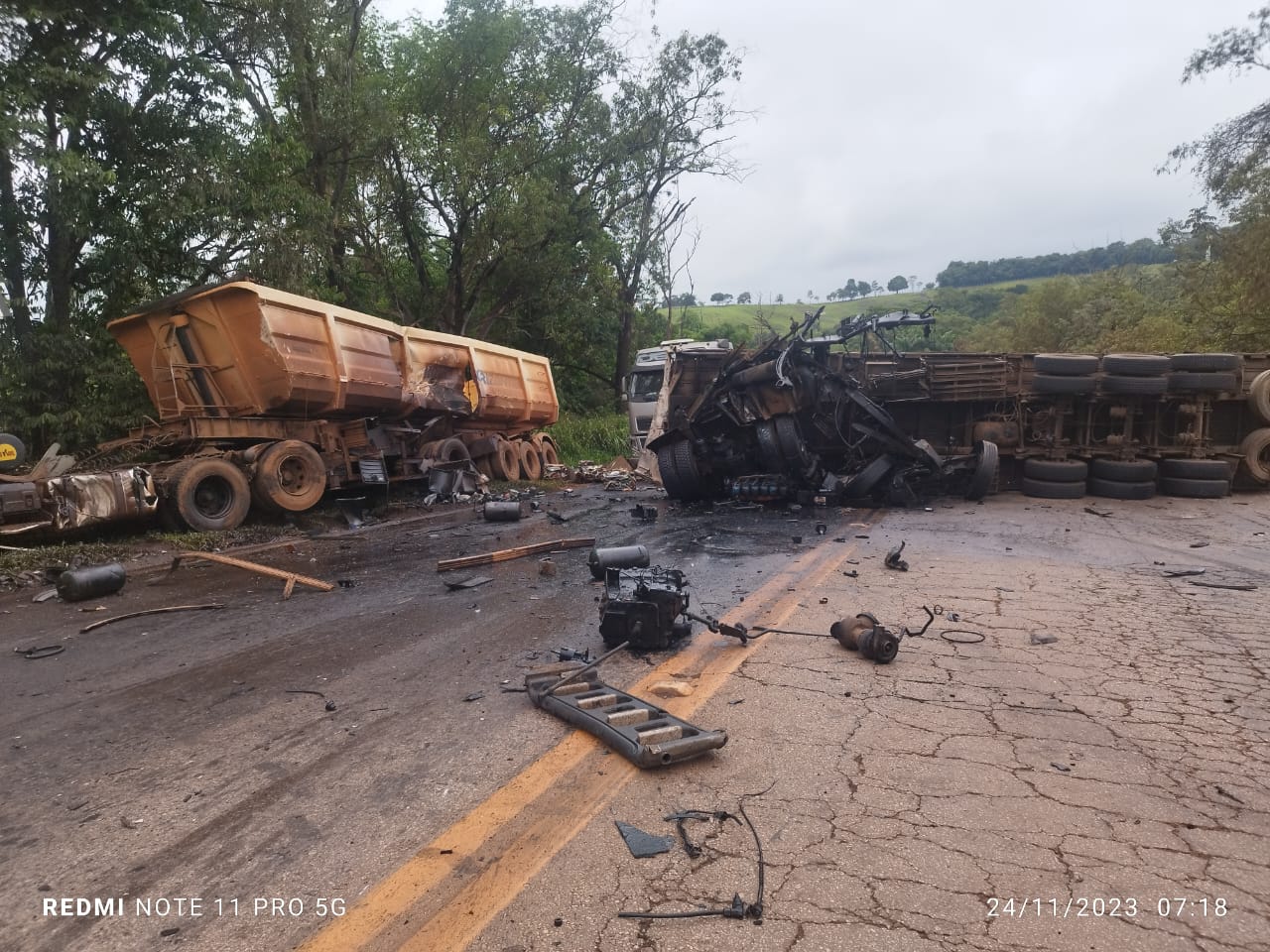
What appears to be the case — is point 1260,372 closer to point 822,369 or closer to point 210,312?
point 822,369

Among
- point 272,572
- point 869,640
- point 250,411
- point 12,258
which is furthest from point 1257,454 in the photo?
point 12,258

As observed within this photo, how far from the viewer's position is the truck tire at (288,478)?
969 cm

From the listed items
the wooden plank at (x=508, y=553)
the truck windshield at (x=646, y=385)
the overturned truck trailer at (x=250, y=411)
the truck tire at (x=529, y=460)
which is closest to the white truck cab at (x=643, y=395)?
the truck windshield at (x=646, y=385)

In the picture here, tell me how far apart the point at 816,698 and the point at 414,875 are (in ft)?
6.42

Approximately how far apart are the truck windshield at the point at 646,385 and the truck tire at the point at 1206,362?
10816 millimetres

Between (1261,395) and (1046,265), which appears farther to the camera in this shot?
(1046,265)

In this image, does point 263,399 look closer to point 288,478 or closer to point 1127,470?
point 288,478

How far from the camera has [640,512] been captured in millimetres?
10328

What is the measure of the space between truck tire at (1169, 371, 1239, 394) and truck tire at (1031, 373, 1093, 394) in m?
1.23

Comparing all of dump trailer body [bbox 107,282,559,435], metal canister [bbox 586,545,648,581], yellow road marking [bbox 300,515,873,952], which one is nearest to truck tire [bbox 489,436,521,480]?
dump trailer body [bbox 107,282,559,435]

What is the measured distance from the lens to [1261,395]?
1188cm

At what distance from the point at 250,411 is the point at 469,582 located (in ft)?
18.9

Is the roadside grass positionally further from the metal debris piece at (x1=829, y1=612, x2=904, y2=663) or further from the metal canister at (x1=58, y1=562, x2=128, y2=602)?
the metal debris piece at (x1=829, y1=612, x2=904, y2=663)

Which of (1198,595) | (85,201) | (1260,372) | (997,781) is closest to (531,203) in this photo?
(85,201)
